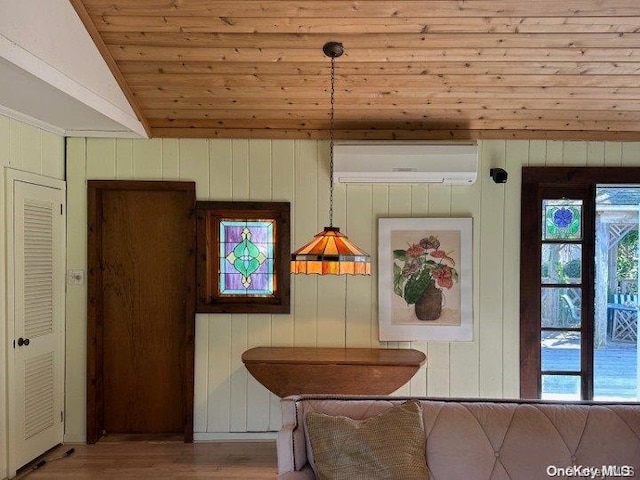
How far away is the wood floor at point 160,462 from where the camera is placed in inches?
111

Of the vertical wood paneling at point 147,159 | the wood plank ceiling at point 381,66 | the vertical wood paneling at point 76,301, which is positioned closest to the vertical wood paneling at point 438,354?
the wood plank ceiling at point 381,66

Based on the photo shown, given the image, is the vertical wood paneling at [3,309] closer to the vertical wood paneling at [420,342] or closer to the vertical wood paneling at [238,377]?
the vertical wood paneling at [238,377]

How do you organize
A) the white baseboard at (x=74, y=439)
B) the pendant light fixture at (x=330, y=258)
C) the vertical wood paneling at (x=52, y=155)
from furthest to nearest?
the white baseboard at (x=74, y=439), the vertical wood paneling at (x=52, y=155), the pendant light fixture at (x=330, y=258)

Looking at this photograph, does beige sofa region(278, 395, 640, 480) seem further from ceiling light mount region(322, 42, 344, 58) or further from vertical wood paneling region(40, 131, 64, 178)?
vertical wood paneling region(40, 131, 64, 178)

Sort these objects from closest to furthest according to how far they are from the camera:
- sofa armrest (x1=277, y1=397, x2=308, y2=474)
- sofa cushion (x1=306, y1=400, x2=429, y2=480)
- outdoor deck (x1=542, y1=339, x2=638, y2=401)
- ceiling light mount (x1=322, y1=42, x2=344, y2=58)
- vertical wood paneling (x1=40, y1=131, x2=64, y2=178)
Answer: sofa cushion (x1=306, y1=400, x2=429, y2=480) < sofa armrest (x1=277, y1=397, x2=308, y2=474) < ceiling light mount (x1=322, y1=42, x2=344, y2=58) < vertical wood paneling (x1=40, y1=131, x2=64, y2=178) < outdoor deck (x1=542, y1=339, x2=638, y2=401)

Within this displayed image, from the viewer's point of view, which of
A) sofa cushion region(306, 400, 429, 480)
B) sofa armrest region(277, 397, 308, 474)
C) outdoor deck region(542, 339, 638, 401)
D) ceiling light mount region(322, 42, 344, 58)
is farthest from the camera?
outdoor deck region(542, 339, 638, 401)

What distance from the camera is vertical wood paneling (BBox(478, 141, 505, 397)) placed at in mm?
3320

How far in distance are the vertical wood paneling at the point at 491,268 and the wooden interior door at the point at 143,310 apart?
7.09 ft

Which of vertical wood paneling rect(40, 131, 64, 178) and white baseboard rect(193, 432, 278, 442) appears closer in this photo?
vertical wood paneling rect(40, 131, 64, 178)

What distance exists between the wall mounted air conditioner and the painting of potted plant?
0.51 m

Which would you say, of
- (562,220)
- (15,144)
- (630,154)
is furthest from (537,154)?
(15,144)

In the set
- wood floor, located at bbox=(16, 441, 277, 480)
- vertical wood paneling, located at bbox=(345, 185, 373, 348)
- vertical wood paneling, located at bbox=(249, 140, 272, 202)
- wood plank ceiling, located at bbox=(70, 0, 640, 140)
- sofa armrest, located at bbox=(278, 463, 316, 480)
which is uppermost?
wood plank ceiling, located at bbox=(70, 0, 640, 140)

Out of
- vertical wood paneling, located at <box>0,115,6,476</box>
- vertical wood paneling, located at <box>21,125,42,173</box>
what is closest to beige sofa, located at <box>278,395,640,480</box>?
vertical wood paneling, located at <box>0,115,6,476</box>

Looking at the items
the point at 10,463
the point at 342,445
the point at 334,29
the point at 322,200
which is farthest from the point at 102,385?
the point at 334,29
